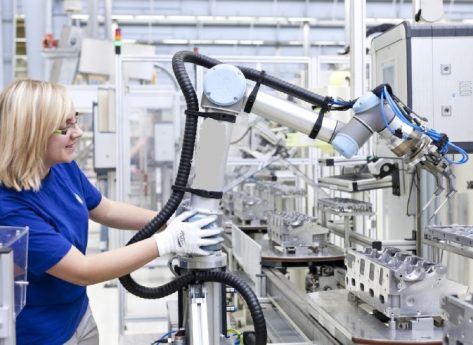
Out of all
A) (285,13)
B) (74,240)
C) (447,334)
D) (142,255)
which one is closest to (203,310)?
(142,255)

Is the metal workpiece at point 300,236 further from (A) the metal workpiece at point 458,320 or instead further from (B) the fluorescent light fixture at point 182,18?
(B) the fluorescent light fixture at point 182,18

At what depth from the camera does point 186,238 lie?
170 cm

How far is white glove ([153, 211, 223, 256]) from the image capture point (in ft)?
5.60

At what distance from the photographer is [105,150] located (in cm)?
619

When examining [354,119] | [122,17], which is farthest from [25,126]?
[122,17]

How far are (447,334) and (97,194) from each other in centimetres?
130

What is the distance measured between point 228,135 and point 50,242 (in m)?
0.54

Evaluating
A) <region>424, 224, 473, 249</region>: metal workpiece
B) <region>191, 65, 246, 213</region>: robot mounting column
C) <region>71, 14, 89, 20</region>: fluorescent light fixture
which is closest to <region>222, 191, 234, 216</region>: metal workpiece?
<region>424, 224, 473, 249</region>: metal workpiece

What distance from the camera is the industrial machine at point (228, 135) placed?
5.62ft

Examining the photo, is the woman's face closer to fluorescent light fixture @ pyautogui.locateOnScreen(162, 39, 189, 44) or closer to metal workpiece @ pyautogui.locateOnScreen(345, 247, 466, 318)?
metal workpiece @ pyautogui.locateOnScreen(345, 247, 466, 318)

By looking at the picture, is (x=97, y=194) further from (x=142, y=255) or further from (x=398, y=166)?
(x=398, y=166)

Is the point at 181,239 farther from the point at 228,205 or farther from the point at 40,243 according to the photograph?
the point at 228,205

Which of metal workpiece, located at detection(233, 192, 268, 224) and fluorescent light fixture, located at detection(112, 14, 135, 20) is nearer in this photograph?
metal workpiece, located at detection(233, 192, 268, 224)

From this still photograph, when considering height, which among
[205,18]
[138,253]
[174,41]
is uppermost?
[205,18]
